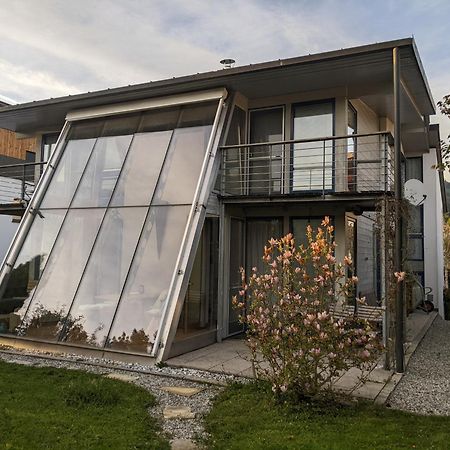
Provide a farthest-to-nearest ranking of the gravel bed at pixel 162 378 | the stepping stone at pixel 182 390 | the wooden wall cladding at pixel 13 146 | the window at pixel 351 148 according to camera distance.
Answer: the wooden wall cladding at pixel 13 146
the window at pixel 351 148
the stepping stone at pixel 182 390
the gravel bed at pixel 162 378

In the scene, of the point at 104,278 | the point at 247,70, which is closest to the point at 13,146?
the point at 104,278

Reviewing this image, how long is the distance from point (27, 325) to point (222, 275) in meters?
3.98

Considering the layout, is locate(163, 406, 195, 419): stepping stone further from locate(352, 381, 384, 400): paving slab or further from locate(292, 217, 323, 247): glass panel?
locate(292, 217, 323, 247): glass panel

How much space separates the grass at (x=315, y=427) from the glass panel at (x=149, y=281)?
2652 millimetres

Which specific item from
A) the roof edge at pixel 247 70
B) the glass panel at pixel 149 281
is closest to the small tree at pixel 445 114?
the roof edge at pixel 247 70

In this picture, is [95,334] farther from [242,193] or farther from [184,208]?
[242,193]

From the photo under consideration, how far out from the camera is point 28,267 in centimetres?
991

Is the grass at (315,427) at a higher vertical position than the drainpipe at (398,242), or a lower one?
lower

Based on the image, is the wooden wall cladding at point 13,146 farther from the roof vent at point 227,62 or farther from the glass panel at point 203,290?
the glass panel at point 203,290

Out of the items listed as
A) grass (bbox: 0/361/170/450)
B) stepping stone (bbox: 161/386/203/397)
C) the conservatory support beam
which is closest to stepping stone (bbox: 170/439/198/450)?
grass (bbox: 0/361/170/450)

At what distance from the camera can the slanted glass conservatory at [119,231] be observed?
8.32 meters

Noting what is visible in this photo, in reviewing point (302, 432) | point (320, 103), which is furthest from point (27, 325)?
point (320, 103)

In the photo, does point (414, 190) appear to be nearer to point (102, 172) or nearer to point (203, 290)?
point (203, 290)

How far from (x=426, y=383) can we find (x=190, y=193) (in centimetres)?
526
